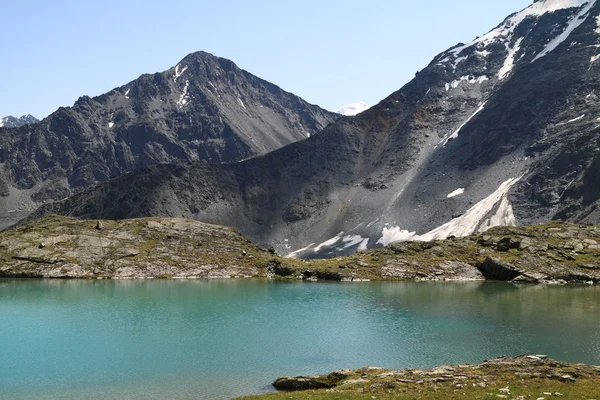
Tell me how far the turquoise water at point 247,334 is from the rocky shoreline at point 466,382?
5792 millimetres

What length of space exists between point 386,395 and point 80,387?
986 inches

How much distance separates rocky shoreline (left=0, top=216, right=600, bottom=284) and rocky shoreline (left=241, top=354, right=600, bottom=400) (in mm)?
95056

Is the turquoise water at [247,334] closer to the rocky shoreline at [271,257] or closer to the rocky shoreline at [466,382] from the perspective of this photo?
the rocky shoreline at [466,382]

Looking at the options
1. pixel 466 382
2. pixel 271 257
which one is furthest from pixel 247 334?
pixel 271 257

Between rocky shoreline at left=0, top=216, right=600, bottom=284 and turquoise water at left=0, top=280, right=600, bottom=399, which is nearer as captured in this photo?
turquoise water at left=0, top=280, right=600, bottom=399

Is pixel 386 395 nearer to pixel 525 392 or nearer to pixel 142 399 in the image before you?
pixel 525 392

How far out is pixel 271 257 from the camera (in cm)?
16188

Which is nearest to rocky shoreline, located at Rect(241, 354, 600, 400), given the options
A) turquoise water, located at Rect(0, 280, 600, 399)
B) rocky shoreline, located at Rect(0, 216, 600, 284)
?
turquoise water, located at Rect(0, 280, 600, 399)

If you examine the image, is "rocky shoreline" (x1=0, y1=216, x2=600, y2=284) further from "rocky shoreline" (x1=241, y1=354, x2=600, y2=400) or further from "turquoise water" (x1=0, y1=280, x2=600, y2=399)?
"rocky shoreline" (x1=241, y1=354, x2=600, y2=400)

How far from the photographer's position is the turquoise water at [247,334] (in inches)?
1919

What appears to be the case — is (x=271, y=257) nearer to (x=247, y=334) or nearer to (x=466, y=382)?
(x=247, y=334)

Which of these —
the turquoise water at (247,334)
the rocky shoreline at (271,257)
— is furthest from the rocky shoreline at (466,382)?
the rocky shoreline at (271,257)

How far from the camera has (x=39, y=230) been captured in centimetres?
15925

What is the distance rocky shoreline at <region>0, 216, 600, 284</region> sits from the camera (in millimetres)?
135375
